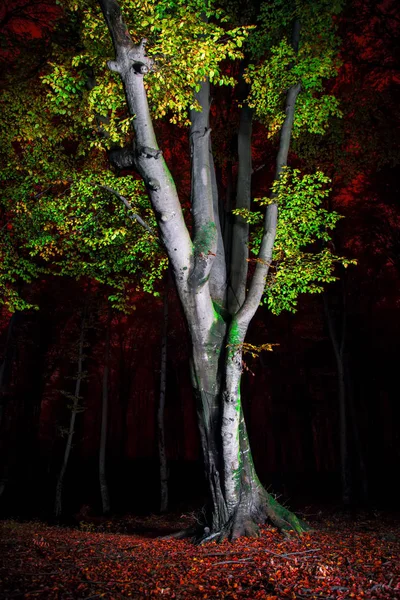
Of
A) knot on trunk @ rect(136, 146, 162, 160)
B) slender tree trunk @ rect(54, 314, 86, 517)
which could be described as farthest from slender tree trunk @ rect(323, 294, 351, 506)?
knot on trunk @ rect(136, 146, 162, 160)

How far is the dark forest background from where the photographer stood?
1154 cm

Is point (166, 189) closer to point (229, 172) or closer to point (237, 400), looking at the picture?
point (237, 400)

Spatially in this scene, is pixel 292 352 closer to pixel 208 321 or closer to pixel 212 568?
pixel 208 321

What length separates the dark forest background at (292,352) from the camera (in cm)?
1154

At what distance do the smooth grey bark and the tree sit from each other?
0.06 ft

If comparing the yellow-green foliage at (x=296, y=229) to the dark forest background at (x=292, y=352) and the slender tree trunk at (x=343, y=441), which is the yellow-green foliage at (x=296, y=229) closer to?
the dark forest background at (x=292, y=352)

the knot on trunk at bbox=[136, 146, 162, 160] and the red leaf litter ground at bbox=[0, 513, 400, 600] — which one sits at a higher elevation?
the knot on trunk at bbox=[136, 146, 162, 160]

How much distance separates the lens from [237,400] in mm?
6797

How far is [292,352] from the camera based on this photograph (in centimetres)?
2444

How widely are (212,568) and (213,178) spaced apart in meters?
7.02

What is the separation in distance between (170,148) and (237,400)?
32.2ft

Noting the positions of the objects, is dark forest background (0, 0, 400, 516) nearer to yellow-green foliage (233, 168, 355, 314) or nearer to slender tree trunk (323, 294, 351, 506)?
slender tree trunk (323, 294, 351, 506)

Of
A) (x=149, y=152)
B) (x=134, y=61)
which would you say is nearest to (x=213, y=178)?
(x=149, y=152)

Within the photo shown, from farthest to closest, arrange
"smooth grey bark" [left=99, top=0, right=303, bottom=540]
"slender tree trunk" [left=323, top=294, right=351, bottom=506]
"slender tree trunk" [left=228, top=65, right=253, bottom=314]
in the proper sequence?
"slender tree trunk" [left=323, top=294, right=351, bottom=506]
"slender tree trunk" [left=228, top=65, right=253, bottom=314]
"smooth grey bark" [left=99, top=0, right=303, bottom=540]
